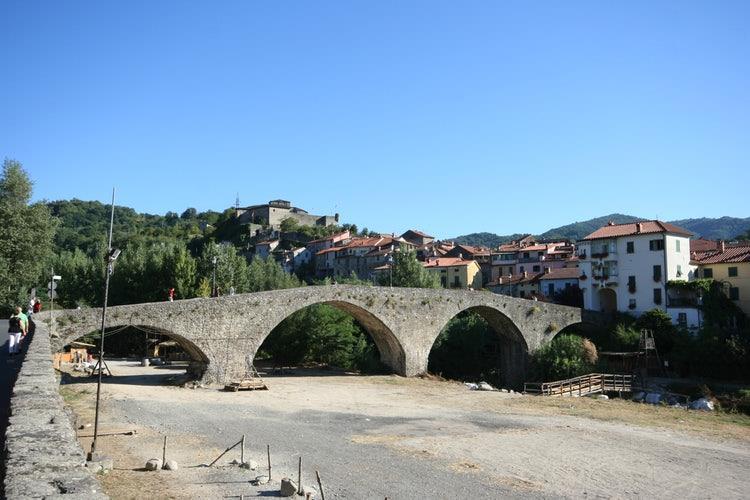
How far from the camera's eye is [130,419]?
19984 mm

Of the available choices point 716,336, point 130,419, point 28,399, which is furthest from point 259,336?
point 716,336

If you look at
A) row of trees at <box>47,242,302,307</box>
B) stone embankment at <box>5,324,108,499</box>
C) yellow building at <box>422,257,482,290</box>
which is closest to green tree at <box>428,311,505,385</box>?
row of trees at <box>47,242,302,307</box>

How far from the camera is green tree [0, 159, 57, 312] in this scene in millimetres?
33188

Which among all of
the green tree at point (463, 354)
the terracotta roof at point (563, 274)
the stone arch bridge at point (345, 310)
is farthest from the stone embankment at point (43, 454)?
the terracotta roof at point (563, 274)

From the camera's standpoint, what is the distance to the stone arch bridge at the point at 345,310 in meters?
26.8

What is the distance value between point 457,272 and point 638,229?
28796 millimetres

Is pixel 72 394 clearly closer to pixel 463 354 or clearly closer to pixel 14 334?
pixel 14 334

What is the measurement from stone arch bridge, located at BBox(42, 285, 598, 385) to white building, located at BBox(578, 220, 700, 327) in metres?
3.65

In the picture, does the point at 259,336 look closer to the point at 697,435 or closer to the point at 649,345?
the point at 697,435

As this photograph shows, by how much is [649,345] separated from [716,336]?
13.0ft

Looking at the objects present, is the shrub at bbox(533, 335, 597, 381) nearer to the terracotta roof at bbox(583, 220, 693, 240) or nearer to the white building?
the white building

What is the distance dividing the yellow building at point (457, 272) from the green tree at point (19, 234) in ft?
145

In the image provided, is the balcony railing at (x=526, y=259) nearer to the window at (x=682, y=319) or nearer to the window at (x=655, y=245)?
the window at (x=655, y=245)

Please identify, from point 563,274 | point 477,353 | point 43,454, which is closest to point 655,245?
point 477,353
